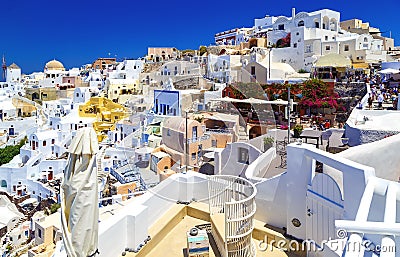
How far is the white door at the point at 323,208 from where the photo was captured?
12.9ft

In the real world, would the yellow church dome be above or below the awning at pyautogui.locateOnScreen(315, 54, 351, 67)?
above

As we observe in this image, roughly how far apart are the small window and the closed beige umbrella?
17.3 feet

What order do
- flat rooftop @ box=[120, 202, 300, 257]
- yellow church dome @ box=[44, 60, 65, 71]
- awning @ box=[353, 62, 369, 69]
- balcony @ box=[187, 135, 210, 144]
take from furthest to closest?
yellow church dome @ box=[44, 60, 65, 71] < awning @ box=[353, 62, 369, 69] < balcony @ box=[187, 135, 210, 144] < flat rooftop @ box=[120, 202, 300, 257]

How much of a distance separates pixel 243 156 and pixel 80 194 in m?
5.53

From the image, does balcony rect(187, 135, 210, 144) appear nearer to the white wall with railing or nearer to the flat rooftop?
the white wall with railing

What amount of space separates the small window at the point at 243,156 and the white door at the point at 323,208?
372cm

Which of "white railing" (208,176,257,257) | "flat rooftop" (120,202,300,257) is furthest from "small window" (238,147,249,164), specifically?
"white railing" (208,176,257,257)

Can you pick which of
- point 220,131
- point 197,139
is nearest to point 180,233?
point 197,139

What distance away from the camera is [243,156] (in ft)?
26.6

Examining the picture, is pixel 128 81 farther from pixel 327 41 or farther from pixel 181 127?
pixel 181 127

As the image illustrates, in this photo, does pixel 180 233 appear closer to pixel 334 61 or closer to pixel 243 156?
pixel 243 156

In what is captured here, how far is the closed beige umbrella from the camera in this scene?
2.96 metres

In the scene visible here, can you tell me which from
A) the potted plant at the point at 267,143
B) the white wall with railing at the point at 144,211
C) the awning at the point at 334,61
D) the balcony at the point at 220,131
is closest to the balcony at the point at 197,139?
the balcony at the point at 220,131

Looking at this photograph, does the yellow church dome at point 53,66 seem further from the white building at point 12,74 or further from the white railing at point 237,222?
the white railing at point 237,222
